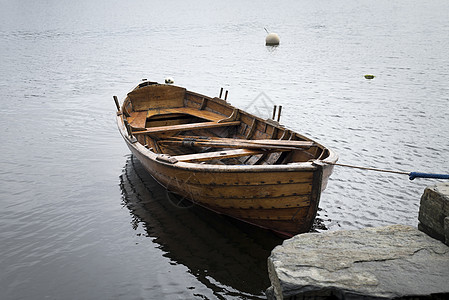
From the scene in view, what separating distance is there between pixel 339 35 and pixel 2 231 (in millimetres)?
41788

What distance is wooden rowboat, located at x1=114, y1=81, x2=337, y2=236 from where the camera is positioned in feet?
24.5

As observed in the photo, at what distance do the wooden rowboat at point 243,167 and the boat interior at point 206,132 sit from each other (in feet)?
0.08

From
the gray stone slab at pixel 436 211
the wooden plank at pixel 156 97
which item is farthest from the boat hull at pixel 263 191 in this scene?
the wooden plank at pixel 156 97

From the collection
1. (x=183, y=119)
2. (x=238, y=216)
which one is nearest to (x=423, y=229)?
(x=238, y=216)

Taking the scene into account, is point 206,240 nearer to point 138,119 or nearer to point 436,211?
point 436,211

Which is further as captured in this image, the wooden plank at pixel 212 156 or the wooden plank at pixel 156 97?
the wooden plank at pixel 156 97

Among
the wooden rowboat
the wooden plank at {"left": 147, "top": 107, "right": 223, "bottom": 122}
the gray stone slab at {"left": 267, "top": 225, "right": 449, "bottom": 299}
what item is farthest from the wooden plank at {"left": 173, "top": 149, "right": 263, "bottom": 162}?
the gray stone slab at {"left": 267, "top": 225, "right": 449, "bottom": 299}

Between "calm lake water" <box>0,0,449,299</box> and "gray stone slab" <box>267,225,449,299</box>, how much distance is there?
208 centimetres

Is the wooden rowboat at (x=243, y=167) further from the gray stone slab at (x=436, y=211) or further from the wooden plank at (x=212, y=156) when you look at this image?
the gray stone slab at (x=436, y=211)

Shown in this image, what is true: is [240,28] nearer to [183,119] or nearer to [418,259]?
[183,119]

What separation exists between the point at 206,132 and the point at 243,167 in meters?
5.07

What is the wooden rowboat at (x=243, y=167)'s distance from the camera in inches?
294

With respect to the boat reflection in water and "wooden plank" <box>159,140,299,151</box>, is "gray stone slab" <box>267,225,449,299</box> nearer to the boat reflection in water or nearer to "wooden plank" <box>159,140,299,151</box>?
the boat reflection in water

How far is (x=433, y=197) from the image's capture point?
5273 millimetres
